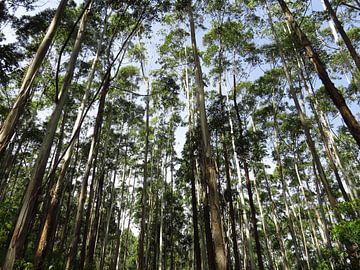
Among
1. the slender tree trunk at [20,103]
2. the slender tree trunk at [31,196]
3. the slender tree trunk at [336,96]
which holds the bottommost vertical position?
the slender tree trunk at [31,196]

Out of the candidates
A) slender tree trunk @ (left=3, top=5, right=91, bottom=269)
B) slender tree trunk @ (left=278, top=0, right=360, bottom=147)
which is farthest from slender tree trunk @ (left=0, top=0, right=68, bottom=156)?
slender tree trunk @ (left=278, top=0, right=360, bottom=147)

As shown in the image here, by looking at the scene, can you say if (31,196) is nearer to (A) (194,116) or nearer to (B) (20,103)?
(B) (20,103)

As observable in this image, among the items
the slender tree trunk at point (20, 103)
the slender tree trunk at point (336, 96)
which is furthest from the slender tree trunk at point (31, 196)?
the slender tree trunk at point (336, 96)

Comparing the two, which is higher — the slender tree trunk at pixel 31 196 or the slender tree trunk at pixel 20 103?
the slender tree trunk at pixel 20 103

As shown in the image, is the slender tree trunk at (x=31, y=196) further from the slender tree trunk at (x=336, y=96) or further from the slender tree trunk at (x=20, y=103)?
the slender tree trunk at (x=336, y=96)

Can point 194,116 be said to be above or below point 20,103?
above

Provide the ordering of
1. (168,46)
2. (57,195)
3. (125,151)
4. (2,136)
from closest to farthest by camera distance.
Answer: (2,136)
(57,195)
(168,46)
(125,151)

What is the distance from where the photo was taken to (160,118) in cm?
1912

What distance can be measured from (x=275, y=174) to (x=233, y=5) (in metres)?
15.0

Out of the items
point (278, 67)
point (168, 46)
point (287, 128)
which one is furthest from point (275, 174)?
point (168, 46)

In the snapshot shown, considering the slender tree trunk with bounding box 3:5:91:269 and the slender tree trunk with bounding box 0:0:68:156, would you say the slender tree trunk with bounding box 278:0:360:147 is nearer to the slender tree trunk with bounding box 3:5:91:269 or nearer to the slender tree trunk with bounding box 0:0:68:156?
the slender tree trunk with bounding box 3:5:91:269

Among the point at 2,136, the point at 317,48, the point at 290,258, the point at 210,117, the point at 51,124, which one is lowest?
the point at 2,136

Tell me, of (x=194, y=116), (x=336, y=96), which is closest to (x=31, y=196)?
(x=336, y=96)

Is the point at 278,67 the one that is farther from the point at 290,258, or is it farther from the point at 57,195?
the point at 290,258
